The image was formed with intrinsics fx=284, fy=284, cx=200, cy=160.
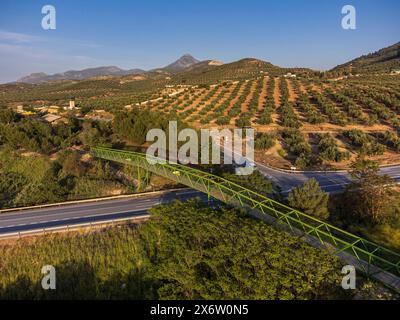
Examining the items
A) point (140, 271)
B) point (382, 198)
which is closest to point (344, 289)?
point (140, 271)

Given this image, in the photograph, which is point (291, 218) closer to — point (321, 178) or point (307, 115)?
point (321, 178)

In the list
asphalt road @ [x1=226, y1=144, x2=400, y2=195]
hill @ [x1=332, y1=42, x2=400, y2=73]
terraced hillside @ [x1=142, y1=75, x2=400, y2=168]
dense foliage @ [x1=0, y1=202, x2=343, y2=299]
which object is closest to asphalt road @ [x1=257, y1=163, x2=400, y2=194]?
asphalt road @ [x1=226, y1=144, x2=400, y2=195]

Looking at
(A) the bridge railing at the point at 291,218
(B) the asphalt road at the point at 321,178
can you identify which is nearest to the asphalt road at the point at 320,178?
(B) the asphalt road at the point at 321,178

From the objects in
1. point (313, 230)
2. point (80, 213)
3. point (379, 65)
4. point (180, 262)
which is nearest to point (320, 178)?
point (313, 230)

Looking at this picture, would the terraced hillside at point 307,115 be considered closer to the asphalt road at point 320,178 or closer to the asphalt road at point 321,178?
the asphalt road at point 320,178

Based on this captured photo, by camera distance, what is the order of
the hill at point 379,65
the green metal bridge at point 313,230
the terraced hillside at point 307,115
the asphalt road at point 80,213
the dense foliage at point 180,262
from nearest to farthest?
the dense foliage at point 180,262, the green metal bridge at point 313,230, the asphalt road at point 80,213, the terraced hillside at point 307,115, the hill at point 379,65
